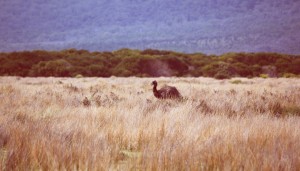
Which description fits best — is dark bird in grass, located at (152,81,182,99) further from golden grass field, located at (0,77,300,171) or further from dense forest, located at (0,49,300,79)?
dense forest, located at (0,49,300,79)

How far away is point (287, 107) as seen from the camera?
8773 millimetres

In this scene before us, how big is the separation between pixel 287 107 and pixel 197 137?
508 cm

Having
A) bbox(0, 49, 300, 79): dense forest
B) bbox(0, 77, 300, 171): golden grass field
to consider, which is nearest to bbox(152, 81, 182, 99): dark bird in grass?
bbox(0, 77, 300, 171): golden grass field

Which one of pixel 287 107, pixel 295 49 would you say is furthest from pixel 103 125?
pixel 295 49

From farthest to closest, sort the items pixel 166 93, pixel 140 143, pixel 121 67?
1. pixel 121 67
2. pixel 166 93
3. pixel 140 143

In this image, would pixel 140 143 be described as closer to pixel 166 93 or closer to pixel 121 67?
pixel 166 93

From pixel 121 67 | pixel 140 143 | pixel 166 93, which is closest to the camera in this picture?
pixel 140 143

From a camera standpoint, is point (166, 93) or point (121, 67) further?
point (121, 67)

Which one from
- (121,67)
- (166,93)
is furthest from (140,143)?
(121,67)

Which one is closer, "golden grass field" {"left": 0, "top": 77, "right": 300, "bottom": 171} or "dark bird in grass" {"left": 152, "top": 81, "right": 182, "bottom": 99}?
"golden grass field" {"left": 0, "top": 77, "right": 300, "bottom": 171}

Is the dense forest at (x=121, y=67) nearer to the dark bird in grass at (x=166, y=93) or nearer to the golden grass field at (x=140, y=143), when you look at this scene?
the dark bird in grass at (x=166, y=93)

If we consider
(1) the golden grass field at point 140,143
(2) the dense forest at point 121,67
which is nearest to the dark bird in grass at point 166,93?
(1) the golden grass field at point 140,143

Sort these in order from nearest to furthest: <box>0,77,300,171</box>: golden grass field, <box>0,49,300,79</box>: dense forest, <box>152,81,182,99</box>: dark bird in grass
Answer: <box>0,77,300,171</box>: golden grass field → <box>152,81,182,99</box>: dark bird in grass → <box>0,49,300,79</box>: dense forest

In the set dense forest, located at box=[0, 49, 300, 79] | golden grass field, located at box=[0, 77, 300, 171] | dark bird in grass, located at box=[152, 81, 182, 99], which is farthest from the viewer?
dense forest, located at box=[0, 49, 300, 79]
